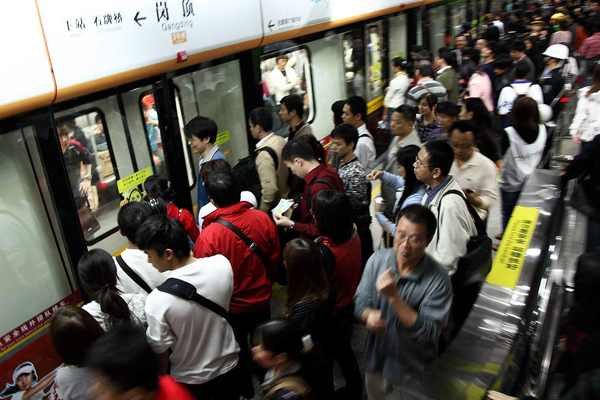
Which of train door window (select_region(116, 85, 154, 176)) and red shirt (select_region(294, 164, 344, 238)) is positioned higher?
train door window (select_region(116, 85, 154, 176))

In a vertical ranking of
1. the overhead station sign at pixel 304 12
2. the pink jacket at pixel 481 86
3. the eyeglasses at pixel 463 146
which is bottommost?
the pink jacket at pixel 481 86

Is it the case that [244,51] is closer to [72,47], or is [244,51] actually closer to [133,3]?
[133,3]

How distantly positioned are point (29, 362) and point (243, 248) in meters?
1.29

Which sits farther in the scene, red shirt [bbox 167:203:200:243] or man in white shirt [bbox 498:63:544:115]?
man in white shirt [bbox 498:63:544:115]

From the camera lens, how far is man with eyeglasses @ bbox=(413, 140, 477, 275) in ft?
8.39

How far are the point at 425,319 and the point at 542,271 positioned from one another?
199 cm

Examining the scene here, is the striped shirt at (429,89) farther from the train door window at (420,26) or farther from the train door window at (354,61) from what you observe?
the train door window at (420,26)

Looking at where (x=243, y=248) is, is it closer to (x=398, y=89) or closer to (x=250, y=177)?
(x=250, y=177)

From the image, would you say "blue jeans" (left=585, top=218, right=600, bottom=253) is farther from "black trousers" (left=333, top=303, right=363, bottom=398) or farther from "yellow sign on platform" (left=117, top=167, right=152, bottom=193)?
"yellow sign on platform" (left=117, top=167, right=152, bottom=193)

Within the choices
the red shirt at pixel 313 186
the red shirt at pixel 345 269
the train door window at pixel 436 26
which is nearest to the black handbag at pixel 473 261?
the red shirt at pixel 345 269

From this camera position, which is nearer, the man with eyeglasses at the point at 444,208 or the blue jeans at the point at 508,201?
the man with eyeglasses at the point at 444,208

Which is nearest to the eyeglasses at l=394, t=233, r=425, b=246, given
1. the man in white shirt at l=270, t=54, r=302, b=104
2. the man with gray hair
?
the man in white shirt at l=270, t=54, r=302, b=104

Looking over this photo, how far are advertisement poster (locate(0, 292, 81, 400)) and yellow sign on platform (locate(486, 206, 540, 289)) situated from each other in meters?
2.78

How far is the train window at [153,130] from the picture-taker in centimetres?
338
